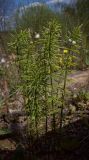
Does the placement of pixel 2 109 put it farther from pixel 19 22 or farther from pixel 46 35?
pixel 19 22

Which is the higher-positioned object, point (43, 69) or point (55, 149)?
point (43, 69)

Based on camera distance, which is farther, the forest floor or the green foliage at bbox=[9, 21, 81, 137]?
the forest floor

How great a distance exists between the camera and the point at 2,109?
22.7 feet

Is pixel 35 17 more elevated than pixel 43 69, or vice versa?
pixel 43 69

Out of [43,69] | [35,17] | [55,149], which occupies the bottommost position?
[35,17]

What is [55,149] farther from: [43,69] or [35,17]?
[35,17]

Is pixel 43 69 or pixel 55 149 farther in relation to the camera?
pixel 55 149

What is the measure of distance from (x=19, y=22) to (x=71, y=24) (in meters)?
1.68

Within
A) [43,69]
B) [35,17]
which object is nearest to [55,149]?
[43,69]

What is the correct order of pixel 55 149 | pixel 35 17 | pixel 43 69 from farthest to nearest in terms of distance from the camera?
pixel 35 17 < pixel 55 149 < pixel 43 69

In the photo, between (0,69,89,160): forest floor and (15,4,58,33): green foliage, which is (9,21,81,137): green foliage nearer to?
(0,69,89,160): forest floor

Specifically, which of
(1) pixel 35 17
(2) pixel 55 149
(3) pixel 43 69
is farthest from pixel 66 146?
(1) pixel 35 17

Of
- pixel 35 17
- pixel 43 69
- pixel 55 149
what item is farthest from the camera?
pixel 35 17

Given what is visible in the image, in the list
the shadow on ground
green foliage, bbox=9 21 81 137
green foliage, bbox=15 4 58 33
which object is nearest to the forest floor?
the shadow on ground
